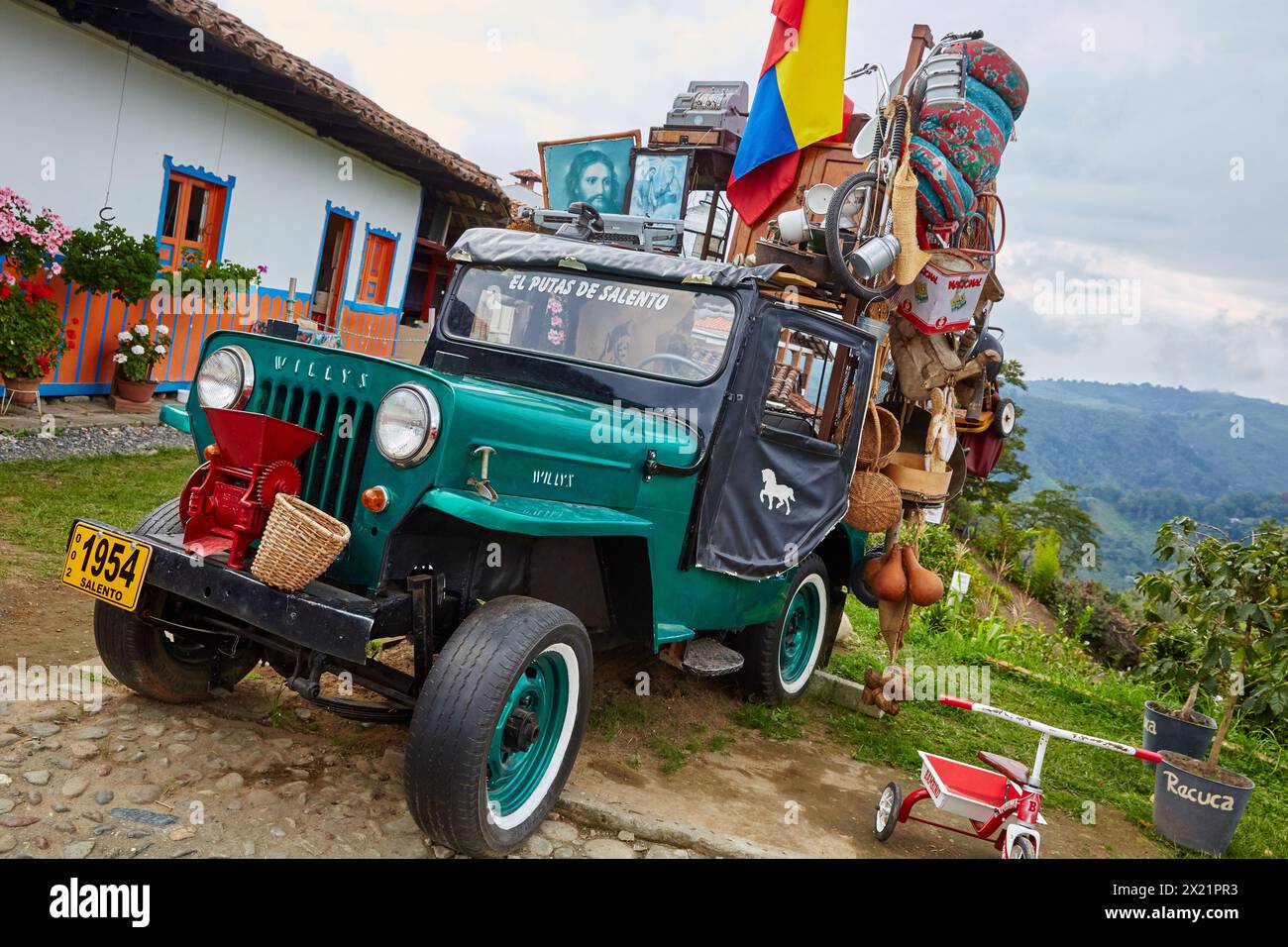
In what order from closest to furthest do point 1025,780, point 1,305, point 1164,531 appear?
point 1025,780, point 1164,531, point 1,305

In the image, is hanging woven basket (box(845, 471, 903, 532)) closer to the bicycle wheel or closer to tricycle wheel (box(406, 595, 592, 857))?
the bicycle wheel

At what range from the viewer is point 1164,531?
605 centimetres

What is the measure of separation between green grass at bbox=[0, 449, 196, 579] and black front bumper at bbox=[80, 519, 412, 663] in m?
2.34

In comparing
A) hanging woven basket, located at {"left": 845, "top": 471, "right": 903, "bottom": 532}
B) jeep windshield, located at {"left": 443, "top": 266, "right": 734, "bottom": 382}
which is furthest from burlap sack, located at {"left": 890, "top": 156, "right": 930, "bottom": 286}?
jeep windshield, located at {"left": 443, "top": 266, "right": 734, "bottom": 382}

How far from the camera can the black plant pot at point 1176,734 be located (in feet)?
17.5

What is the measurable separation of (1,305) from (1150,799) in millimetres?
8325

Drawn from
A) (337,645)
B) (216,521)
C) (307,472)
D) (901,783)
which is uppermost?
(307,472)

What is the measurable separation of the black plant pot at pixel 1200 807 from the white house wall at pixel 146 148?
29.4ft

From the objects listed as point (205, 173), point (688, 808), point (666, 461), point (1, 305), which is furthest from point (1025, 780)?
point (205, 173)

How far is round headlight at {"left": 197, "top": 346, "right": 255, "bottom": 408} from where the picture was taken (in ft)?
11.0

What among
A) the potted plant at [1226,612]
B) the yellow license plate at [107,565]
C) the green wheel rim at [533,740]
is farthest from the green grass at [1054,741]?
the yellow license plate at [107,565]

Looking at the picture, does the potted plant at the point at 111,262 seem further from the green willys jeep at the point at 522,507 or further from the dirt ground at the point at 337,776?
the green willys jeep at the point at 522,507
